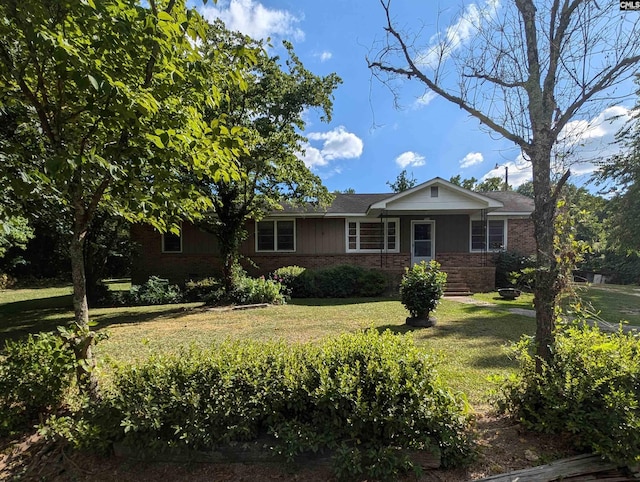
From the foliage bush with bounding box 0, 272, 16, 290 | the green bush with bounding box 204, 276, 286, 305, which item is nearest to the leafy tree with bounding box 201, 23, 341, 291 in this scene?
the green bush with bounding box 204, 276, 286, 305

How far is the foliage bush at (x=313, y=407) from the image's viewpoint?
2.35m

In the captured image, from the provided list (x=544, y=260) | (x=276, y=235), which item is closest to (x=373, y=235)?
(x=276, y=235)

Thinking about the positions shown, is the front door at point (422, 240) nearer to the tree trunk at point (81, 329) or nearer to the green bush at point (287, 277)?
the green bush at point (287, 277)

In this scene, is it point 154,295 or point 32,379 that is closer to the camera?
point 32,379

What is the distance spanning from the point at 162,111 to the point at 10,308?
1326cm

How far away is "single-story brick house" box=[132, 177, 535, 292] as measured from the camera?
50.7 ft

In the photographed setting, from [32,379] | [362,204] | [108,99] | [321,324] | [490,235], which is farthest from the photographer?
[362,204]

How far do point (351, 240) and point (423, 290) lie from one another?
8.92m

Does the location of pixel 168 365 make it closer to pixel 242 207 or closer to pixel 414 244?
pixel 242 207

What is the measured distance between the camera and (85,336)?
303cm

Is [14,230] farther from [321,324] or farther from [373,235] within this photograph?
[373,235]

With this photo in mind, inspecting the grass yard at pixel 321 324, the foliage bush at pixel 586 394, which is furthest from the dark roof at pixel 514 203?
the foliage bush at pixel 586 394

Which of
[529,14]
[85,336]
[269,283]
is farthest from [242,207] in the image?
[529,14]

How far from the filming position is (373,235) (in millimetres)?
16203
